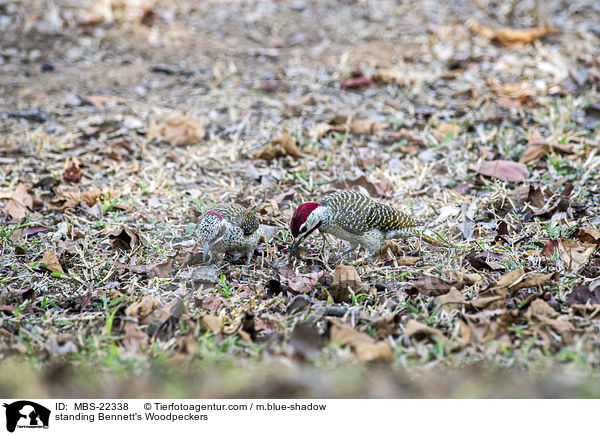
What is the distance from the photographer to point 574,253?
4.34 m

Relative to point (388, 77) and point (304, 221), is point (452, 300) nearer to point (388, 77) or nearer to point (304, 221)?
point (304, 221)

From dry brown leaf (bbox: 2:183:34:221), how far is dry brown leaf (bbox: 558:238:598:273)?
13.6 ft

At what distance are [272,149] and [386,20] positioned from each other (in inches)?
165

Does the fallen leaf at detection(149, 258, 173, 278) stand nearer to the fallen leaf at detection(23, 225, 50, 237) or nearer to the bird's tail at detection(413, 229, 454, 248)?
the fallen leaf at detection(23, 225, 50, 237)

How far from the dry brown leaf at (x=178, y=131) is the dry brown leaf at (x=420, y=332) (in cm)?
380

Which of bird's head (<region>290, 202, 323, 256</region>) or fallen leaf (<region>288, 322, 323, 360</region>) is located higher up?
bird's head (<region>290, 202, 323, 256</region>)

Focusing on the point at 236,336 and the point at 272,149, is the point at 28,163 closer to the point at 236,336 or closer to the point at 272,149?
the point at 272,149

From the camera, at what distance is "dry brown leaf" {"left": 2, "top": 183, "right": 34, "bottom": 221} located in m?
5.36

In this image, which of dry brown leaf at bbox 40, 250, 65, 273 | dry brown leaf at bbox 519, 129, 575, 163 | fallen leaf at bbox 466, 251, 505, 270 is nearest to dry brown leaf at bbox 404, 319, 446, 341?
fallen leaf at bbox 466, 251, 505, 270

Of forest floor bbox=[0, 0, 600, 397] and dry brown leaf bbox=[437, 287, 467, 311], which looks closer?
forest floor bbox=[0, 0, 600, 397]

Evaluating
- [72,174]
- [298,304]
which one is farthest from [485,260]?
[72,174]
